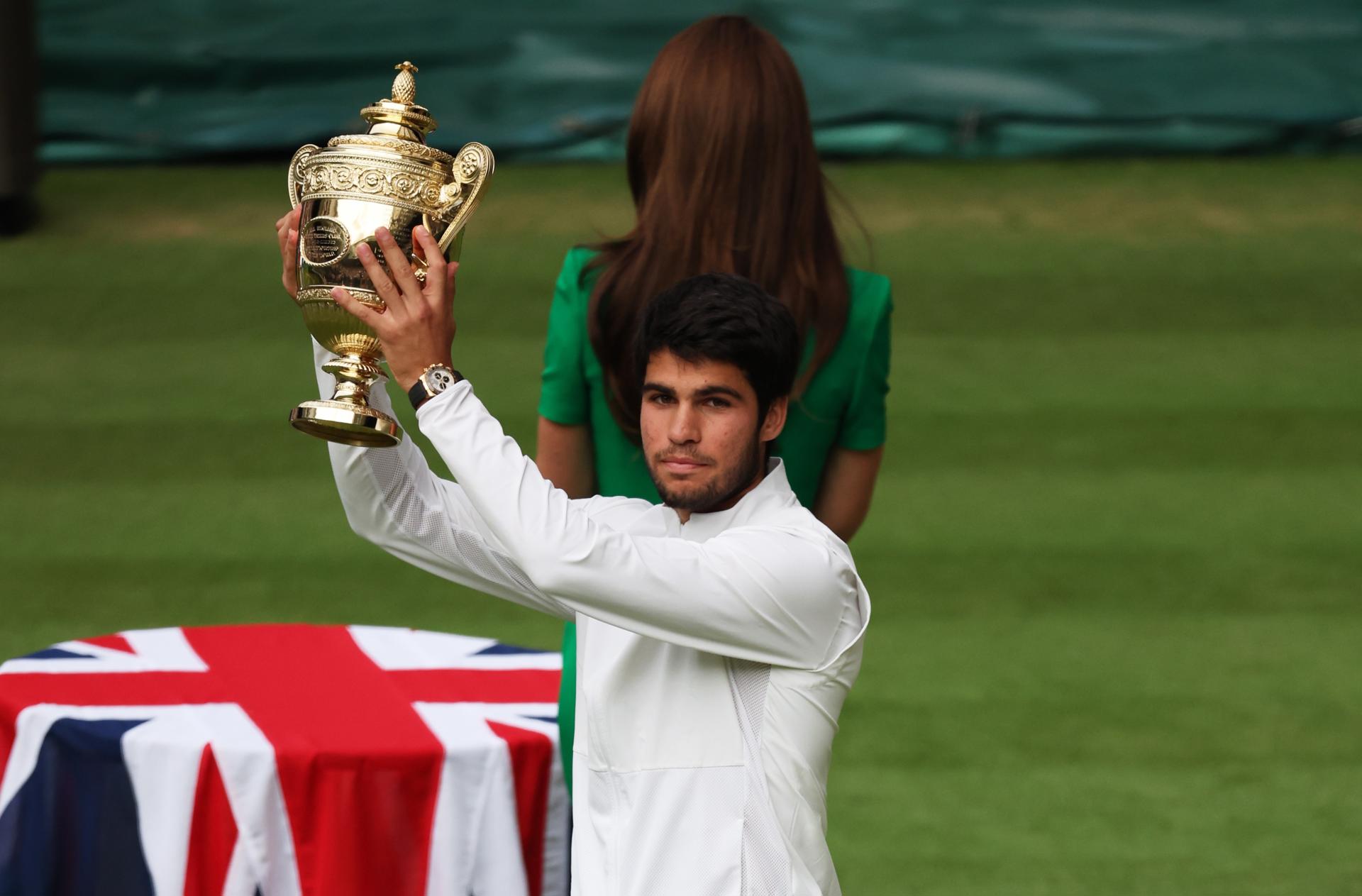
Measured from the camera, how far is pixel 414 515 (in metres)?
2.04

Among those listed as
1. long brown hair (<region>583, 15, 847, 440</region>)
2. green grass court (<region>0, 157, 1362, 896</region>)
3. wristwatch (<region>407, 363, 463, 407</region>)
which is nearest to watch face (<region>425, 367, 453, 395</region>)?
wristwatch (<region>407, 363, 463, 407</region>)

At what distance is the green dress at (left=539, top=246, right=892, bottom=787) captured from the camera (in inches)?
93.3

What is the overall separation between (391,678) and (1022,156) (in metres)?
7.48

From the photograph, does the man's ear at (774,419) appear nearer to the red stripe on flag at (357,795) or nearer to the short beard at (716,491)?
the short beard at (716,491)

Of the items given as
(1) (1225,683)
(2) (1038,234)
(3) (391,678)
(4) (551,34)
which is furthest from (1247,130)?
(3) (391,678)

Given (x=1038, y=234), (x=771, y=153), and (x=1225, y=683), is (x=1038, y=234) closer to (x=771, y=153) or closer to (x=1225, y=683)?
(x=1225, y=683)

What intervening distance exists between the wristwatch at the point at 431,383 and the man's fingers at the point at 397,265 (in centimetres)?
8

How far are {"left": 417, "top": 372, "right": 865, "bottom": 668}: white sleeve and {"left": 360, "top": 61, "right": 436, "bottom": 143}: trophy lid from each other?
39cm

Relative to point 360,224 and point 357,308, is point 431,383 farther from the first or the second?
point 360,224

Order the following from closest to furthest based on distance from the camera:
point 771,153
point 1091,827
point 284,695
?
point 771,153 → point 284,695 → point 1091,827

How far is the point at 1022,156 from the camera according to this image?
9.82m

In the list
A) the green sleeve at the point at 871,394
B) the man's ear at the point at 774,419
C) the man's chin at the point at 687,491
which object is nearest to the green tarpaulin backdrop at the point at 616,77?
the green sleeve at the point at 871,394

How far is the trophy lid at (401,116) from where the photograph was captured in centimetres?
207

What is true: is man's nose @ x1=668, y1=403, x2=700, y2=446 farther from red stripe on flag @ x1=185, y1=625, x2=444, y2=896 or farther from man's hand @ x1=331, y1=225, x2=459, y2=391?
red stripe on flag @ x1=185, y1=625, x2=444, y2=896
